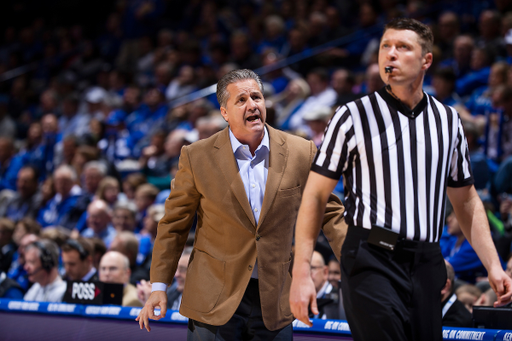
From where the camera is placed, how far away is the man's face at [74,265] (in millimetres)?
4445

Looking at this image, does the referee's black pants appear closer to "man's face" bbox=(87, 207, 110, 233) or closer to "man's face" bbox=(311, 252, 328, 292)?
"man's face" bbox=(311, 252, 328, 292)

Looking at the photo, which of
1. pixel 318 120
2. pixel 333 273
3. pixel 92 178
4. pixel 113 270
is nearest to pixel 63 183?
pixel 92 178

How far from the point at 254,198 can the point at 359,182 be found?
0.55 meters

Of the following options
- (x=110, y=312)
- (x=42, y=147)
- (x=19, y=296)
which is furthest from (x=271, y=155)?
(x=42, y=147)

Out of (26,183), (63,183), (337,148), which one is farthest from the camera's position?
(26,183)

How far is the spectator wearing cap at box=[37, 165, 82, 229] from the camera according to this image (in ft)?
21.3

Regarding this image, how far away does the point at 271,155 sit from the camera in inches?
93.2

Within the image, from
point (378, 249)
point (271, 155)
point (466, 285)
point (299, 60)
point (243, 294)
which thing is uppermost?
point (299, 60)

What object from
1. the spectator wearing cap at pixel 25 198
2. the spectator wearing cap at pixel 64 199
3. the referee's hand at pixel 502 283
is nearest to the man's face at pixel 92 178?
the spectator wearing cap at pixel 64 199

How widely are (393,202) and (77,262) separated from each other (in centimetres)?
324

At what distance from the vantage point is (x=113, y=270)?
4184mm

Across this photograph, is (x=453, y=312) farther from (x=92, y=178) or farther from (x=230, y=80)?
(x=92, y=178)

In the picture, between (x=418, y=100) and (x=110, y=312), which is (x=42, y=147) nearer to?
(x=110, y=312)

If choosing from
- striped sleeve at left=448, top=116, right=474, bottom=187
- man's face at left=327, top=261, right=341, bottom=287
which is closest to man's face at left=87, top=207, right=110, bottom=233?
man's face at left=327, top=261, right=341, bottom=287
